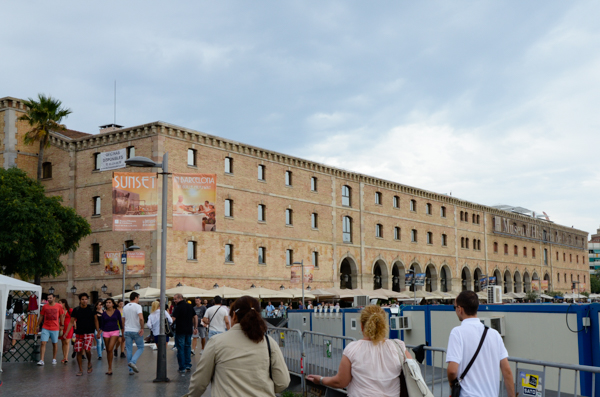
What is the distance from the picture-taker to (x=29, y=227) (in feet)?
110

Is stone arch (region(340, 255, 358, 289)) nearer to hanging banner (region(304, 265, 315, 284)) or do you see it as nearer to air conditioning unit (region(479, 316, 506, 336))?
hanging banner (region(304, 265, 315, 284))

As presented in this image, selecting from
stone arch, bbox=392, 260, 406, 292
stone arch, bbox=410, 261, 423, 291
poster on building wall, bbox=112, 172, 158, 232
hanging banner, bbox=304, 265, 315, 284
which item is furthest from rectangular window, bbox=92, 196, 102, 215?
stone arch, bbox=410, 261, 423, 291

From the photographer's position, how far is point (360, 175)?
5200 centimetres

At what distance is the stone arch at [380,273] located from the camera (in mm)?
53312

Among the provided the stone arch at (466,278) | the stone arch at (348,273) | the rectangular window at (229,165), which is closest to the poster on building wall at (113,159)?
the rectangular window at (229,165)

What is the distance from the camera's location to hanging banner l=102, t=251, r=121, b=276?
3756 centimetres

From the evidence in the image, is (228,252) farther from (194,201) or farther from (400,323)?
(400,323)

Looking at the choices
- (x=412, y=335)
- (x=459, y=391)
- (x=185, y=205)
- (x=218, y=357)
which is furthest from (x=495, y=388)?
(x=185, y=205)

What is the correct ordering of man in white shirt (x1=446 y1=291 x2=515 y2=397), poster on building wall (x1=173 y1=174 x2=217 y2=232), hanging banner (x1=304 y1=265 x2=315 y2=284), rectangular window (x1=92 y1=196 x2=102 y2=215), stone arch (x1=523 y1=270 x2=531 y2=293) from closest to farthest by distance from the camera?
man in white shirt (x1=446 y1=291 x2=515 y2=397)
poster on building wall (x1=173 y1=174 x2=217 y2=232)
rectangular window (x1=92 y1=196 x2=102 y2=215)
hanging banner (x1=304 y1=265 x2=315 y2=284)
stone arch (x1=523 y1=270 x2=531 y2=293)

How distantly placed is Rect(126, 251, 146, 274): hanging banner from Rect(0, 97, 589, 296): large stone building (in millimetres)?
339

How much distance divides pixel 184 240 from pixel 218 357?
33.7 meters

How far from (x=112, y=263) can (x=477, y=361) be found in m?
35.2

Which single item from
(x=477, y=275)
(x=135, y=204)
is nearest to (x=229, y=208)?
(x=135, y=204)

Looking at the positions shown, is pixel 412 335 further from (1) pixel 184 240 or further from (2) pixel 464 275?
(2) pixel 464 275
